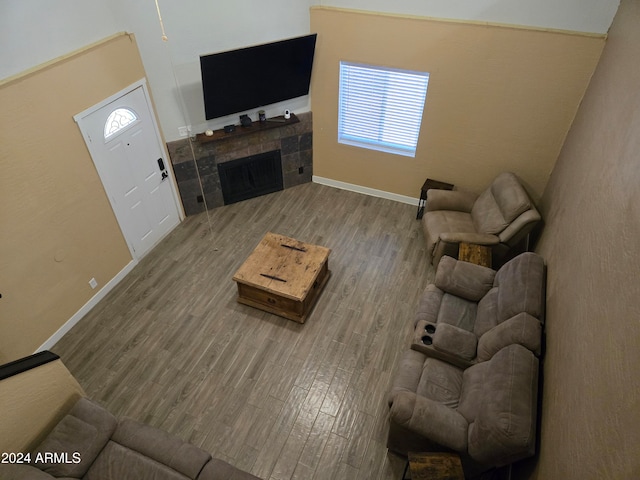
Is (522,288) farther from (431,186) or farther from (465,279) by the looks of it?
(431,186)

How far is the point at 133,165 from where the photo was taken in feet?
15.8

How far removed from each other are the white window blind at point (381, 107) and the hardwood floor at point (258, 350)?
123 centimetres

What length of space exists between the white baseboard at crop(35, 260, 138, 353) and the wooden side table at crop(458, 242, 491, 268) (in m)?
4.09

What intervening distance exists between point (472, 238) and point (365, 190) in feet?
7.25

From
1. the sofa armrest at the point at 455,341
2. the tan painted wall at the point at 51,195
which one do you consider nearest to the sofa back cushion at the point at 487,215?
the sofa armrest at the point at 455,341

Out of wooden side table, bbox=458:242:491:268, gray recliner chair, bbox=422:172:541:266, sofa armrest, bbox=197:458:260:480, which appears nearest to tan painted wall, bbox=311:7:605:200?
gray recliner chair, bbox=422:172:541:266

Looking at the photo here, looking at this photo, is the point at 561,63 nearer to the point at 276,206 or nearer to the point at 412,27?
the point at 412,27

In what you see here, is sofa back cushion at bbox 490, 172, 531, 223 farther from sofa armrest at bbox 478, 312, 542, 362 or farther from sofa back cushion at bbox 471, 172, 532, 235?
sofa armrest at bbox 478, 312, 542, 362

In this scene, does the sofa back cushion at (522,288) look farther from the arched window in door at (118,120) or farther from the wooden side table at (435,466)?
the arched window in door at (118,120)

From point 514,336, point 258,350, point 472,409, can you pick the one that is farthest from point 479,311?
point 258,350

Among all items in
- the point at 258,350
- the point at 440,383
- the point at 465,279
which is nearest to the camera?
the point at 440,383

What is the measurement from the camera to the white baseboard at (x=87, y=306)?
14.0 ft

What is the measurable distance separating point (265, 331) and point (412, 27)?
399 centimetres

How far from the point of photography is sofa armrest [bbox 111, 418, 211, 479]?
2.94 m
